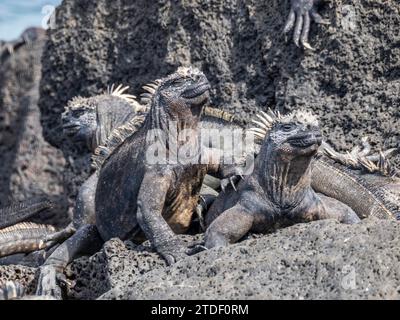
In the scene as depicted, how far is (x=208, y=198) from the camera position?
7.90m

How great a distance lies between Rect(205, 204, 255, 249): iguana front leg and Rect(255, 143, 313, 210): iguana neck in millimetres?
158

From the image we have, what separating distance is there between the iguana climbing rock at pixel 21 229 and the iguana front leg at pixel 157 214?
1.68m

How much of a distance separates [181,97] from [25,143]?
18.4 feet

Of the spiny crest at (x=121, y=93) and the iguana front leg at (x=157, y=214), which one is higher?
the spiny crest at (x=121, y=93)

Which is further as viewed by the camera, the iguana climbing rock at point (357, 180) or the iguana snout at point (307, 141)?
the iguana climbing rock at point (357, 180)

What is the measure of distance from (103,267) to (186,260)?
838 millimetres

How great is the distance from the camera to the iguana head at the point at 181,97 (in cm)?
756

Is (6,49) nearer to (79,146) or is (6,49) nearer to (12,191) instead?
(12,191)

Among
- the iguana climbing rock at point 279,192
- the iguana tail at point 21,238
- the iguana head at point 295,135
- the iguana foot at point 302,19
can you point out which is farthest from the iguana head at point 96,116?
the iguana head at point 295,135

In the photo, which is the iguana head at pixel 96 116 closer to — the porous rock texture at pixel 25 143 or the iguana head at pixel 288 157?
the porous rock texture at pixel 25 143

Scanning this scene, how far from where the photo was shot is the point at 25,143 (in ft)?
42.7

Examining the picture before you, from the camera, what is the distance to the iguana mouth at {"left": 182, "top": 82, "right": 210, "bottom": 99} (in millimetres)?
7543
